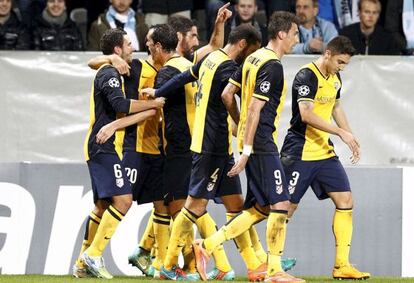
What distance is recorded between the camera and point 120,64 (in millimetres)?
13312

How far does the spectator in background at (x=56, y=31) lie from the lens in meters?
17.0

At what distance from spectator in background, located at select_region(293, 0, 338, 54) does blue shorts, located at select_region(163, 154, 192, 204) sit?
4417mm

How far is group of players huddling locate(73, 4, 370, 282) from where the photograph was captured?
12430mm

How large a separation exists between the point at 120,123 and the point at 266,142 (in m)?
1.56

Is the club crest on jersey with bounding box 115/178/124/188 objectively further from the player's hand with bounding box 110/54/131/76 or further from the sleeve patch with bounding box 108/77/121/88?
the player's hand with bounding box 110/54/131/76

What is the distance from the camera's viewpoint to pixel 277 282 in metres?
12.2

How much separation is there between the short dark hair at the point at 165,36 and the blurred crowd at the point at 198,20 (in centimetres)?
363

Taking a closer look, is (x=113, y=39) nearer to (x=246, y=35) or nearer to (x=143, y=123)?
(x=143, y=123)

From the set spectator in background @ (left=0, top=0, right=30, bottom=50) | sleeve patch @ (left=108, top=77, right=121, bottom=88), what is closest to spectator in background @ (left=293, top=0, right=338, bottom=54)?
spectator in background @ (left=0, top=0, right=30, bottom=50)

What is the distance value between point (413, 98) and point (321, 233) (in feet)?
7.50

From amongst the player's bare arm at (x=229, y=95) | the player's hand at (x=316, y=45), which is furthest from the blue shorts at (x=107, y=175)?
the player's hand at (x=316, y=45)

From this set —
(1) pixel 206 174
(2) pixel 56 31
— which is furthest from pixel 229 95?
Result: (2) pixel 56 31

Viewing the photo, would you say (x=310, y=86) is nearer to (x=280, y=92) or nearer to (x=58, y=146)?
(x=280, y=92)

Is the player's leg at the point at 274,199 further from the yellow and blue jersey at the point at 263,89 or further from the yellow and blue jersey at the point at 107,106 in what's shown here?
the yellow and blue jersey at the point at 107,106
